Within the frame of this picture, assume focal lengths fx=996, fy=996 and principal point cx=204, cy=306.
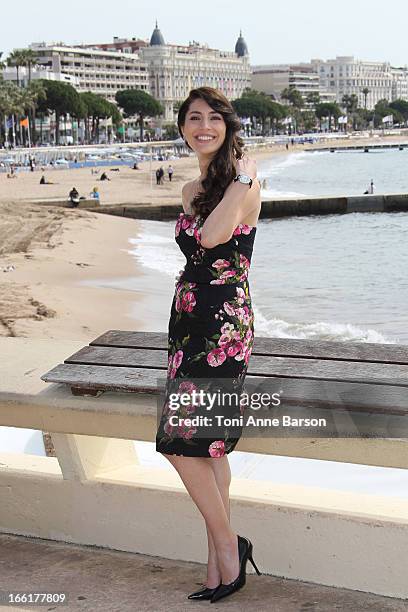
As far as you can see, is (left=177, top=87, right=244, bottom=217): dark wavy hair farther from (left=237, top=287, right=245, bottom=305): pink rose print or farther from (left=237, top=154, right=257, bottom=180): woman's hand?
(left=237, top=287, right=245, bottom=305): pink rose print

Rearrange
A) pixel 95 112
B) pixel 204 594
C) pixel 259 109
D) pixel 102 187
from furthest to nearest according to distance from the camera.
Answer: pixel 259 109
pixel 95 112
pixel 102 187
pixel 204 594

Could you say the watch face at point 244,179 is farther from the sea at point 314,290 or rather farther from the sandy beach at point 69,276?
the sandy beach at point 69,276

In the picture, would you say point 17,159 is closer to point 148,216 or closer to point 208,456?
point 148,216

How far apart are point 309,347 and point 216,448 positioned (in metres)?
0.45

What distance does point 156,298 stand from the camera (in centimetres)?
1569

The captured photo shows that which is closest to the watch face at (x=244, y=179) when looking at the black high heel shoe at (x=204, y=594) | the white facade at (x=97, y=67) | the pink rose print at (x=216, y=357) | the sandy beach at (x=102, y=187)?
the pink rose print at (x=216, y=357)

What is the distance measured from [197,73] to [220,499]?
665 feet

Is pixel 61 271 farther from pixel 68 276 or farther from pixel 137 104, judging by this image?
pixel 137 104

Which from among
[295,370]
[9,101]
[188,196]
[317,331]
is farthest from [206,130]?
[9,101]

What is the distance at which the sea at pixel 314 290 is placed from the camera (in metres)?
4.07

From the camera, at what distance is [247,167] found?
275 centimetres

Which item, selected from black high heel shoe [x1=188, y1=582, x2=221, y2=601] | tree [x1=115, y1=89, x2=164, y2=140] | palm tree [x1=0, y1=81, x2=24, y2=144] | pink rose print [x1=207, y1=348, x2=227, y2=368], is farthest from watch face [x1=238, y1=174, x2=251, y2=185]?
tree [x1=115, y1=89, x2=164, y2=140]

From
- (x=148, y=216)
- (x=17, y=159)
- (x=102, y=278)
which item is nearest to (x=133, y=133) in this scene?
(x=17, y=159)

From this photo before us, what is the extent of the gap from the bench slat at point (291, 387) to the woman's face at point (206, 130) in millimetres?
648
